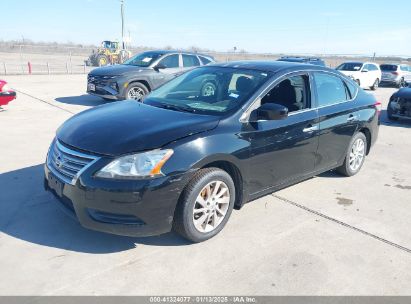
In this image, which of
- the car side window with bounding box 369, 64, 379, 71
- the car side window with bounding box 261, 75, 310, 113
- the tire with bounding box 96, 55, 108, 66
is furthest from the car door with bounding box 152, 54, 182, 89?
the tire with bounding box 96, 55, 108, 66

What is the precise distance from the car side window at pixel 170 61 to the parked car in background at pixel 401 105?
654 centimetres

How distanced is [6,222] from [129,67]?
7843 millimetres

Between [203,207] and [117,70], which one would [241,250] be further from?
[117,70]

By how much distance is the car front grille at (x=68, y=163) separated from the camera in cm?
314

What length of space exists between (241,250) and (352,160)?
2889 millimetres

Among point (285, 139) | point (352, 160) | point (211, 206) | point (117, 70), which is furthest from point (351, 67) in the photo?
point (211, 206)

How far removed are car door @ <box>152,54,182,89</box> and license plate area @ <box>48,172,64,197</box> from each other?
7678 millimetres

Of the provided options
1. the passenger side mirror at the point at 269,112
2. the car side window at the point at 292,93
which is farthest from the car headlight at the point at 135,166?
the car side window at the point at 292,93

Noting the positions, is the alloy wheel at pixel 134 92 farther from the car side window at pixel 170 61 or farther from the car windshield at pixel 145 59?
the car side window at pixel 170 61

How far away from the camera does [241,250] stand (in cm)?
345

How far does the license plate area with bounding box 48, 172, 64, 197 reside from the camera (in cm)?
332

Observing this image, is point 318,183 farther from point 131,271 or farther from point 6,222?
point 6,222

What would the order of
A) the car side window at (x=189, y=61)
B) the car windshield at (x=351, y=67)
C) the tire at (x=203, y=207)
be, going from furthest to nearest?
the car windshield at (x=351, y=67) → the car side window at (x=189, y=61) → the tire at (x=203, y=207)

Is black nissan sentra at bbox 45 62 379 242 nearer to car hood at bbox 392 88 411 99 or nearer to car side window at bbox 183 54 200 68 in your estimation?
car hood at bbox 392 88 411 99
